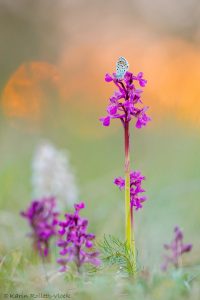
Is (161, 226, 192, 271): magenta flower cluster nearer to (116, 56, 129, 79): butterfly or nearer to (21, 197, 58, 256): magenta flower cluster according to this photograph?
(21, 197, 58, 256): magenta flower cluster

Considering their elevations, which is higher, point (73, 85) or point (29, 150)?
point (73, 85)

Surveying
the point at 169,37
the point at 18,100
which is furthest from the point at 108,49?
the point at 18,100

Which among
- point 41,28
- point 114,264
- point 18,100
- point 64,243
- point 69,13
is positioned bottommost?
point 114,264

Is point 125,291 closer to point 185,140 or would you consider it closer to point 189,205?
point 189,205

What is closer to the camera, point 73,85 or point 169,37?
point 73,85

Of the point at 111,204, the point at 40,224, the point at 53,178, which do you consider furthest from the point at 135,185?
the point at 111,204

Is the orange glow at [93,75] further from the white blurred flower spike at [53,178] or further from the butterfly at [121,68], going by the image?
the butterfly at [121,68]

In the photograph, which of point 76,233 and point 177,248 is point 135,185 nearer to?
point 76,233

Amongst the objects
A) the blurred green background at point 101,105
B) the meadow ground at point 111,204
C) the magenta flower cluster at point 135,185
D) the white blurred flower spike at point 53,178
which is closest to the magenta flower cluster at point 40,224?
the meadow ground at point 111,204
